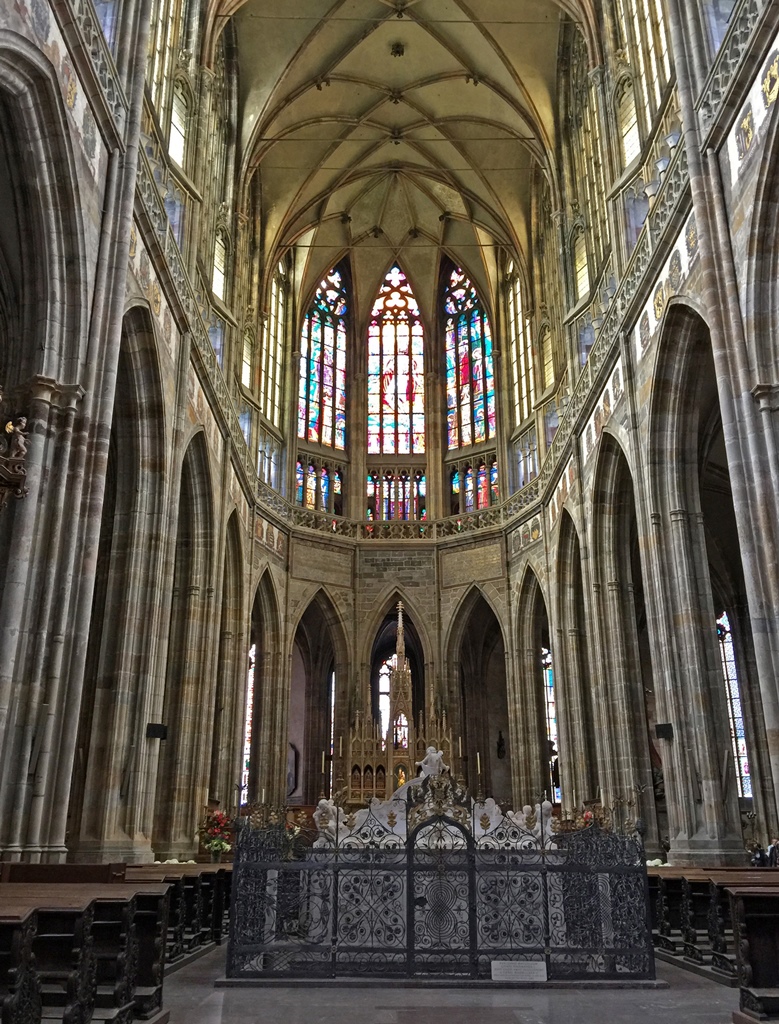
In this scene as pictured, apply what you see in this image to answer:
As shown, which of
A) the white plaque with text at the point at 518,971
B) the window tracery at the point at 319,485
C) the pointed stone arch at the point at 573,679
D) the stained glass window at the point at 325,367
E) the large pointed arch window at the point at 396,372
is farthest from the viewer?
the large pointed arch window at the point at 396,372

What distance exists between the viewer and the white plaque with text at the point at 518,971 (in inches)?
330

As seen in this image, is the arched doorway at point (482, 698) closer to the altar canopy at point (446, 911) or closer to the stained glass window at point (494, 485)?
the stained glass window at point (494, 485)

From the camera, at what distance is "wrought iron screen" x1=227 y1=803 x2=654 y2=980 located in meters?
8.59

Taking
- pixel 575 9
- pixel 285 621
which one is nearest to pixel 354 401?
pixel 285 621

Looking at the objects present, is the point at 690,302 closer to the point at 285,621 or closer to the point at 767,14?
the point at 767,14

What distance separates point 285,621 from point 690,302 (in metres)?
18.3

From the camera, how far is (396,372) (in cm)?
3544

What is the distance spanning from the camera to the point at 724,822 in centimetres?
1478

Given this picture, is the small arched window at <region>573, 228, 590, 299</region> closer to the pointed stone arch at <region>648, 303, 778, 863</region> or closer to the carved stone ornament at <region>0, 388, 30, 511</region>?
the pointed stone arch at <region>648, 303, 778, 863</region>

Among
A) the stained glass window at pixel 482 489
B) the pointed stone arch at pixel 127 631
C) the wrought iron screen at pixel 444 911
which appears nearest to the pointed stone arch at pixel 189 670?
the pointed stone arch at pixel 127 631

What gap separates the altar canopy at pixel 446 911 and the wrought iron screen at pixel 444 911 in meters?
0.01

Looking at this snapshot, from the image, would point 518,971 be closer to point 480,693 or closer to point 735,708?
point 735,708

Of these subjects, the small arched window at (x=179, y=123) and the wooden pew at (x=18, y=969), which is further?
the small arched window at (x=179, y=123)

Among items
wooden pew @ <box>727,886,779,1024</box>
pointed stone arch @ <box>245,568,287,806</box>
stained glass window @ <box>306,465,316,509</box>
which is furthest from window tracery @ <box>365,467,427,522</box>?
wooden pew @ <box>727,886,779,1024</box>
